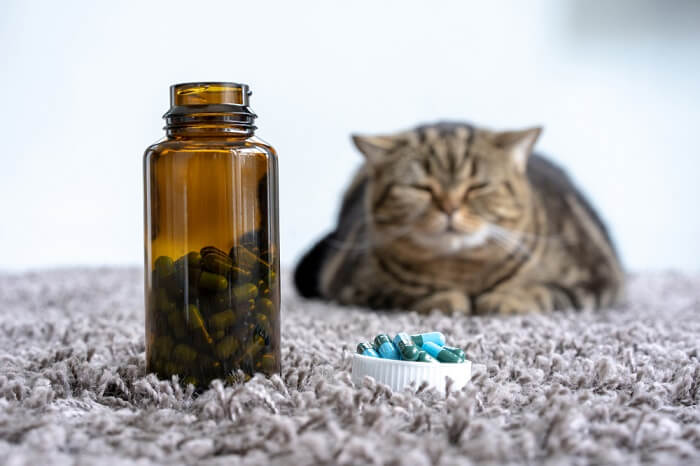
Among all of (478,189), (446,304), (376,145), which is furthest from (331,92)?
(446,304)

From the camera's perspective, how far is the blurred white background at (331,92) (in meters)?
2.54

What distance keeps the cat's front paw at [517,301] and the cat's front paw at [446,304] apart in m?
0.02

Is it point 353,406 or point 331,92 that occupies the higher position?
point 331,92

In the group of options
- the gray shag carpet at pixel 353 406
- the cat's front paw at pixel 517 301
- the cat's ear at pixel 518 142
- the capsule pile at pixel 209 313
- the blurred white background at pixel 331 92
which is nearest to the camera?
the gray shag carpet at pixel 353 406

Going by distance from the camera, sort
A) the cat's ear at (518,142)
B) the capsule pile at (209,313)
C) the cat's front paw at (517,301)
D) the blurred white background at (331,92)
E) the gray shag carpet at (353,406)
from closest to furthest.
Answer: the gray shag carpet at (353,406), the capsule pile at (209,313), the cat's front paw at (517,301), the cat's ear at (518,142), the blurred white background at (331,92)

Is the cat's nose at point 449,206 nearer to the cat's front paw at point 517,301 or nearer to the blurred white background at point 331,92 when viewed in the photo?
the cat's front paw at point 517,301

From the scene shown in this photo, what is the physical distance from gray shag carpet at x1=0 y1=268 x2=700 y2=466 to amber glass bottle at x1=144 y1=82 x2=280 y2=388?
37mm

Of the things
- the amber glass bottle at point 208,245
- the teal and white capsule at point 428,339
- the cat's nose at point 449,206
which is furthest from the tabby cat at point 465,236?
the amber glass bottle at point 208,245

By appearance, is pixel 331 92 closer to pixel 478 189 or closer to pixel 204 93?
pixel 478 189

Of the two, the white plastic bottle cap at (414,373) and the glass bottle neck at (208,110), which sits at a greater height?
the glass bottle neck at (208,110)

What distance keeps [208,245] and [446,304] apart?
26.9 inches

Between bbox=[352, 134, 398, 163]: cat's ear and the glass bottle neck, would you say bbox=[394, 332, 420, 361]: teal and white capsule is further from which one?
bbox=[352, 134, 398, 163]: cat's ear

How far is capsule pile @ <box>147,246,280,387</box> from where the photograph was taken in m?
A: 0.66

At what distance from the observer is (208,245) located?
2.20ft
